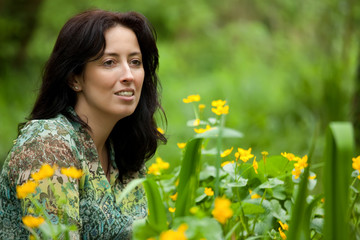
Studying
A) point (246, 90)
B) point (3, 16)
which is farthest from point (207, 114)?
point (3, 16)

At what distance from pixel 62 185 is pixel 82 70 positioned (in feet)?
1.81

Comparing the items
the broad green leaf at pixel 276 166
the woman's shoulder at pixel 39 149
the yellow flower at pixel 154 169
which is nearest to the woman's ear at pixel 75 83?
the woman's shoulder at pixel 39 149

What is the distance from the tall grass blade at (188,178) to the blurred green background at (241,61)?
2.12m

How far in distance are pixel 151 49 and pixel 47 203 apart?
90 centimetres

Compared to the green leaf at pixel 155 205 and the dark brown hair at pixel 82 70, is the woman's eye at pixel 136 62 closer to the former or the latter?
the dark brown hair at pixel 82 70

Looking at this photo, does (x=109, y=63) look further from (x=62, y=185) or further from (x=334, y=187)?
(x=334, y=187)

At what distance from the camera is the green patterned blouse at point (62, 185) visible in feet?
5.32

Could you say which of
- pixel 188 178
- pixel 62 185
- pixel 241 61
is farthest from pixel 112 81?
pixel 241 61

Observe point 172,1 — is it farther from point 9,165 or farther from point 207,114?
point 9,165

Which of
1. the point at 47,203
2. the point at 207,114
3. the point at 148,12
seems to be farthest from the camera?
the point at 148,12

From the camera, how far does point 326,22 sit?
7.40 metres

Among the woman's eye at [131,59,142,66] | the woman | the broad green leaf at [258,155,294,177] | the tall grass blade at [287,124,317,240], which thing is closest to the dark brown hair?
the woman

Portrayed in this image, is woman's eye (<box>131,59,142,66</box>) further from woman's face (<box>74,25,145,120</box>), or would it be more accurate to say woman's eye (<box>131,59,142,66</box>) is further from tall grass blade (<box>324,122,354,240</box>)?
tall grass blade (<box>324,122,354,240</box>)

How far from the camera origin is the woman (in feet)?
5.57
